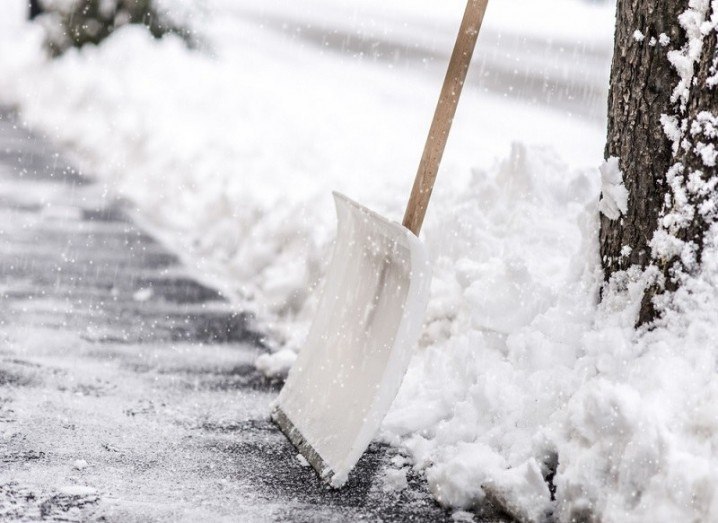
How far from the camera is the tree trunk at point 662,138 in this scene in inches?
112

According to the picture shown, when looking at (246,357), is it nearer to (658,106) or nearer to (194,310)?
(194,310)

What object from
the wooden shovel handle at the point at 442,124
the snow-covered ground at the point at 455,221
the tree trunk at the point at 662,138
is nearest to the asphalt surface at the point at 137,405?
the snow-covered ground at the point at 455,221

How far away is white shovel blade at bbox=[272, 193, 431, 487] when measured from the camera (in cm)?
300

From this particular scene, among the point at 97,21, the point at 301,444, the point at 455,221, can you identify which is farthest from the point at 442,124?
the point at 97,21

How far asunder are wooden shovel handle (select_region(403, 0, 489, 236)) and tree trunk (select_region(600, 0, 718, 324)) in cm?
55

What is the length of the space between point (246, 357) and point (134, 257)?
1.88 metres

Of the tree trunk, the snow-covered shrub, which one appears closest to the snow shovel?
the tree trunk

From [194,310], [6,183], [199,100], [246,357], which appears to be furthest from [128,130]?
[246,357]

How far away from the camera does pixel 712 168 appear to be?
283 centimetres

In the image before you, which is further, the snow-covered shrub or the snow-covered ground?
the snow-covered shrub

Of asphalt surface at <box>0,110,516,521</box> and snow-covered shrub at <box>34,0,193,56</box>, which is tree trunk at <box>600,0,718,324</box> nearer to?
asphalt surface at <box>0,110,516,521</box>

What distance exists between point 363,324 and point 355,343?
3.1 inches

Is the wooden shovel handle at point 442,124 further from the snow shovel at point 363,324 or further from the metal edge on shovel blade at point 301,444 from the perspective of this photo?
the metal edge on shovel blade at point 301,444

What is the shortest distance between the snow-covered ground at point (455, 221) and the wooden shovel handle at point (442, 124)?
0.50 meters
